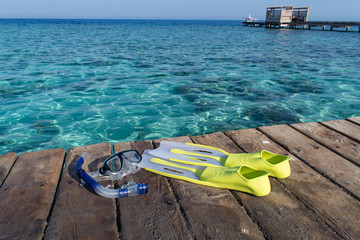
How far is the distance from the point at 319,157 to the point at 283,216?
1.15 metres

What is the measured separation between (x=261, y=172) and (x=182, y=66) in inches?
390

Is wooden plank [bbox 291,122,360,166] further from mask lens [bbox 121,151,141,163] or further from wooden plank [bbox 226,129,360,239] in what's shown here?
mask lens [bbox 121,151,141,163]

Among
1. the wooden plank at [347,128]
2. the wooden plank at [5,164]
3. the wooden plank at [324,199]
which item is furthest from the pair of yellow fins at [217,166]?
the wooden plank at [347,128]

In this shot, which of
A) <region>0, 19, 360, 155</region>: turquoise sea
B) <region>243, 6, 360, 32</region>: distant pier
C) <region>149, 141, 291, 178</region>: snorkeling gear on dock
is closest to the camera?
<region>149, 141, 291, 178</region>: snorkeling gear on dock

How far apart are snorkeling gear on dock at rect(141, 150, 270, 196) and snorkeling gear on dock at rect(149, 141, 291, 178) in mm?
73

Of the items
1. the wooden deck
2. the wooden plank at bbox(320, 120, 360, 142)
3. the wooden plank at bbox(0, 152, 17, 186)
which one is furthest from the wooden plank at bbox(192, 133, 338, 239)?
the wooden plank at bbox(0, 152, 17, 186)

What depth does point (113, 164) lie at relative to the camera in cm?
245

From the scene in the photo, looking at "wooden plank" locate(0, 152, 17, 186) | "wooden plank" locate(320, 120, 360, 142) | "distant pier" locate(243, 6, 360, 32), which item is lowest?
"wooden plank" locate(320, 120, 360, 142)

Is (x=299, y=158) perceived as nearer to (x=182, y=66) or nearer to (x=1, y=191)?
(x=1, y=191)

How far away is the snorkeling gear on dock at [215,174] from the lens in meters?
2.09

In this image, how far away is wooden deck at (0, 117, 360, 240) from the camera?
1.76 metres

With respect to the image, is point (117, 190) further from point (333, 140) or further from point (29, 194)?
point (333, 140)

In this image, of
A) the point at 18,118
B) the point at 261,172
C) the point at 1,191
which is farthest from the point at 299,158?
the point at 18,118

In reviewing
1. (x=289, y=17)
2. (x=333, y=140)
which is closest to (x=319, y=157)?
(x=333, y=140)
